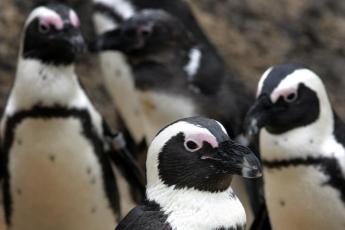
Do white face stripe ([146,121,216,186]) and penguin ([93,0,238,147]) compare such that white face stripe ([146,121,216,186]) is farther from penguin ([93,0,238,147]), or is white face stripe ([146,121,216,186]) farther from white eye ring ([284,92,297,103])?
penguin ([93,0,238,147])

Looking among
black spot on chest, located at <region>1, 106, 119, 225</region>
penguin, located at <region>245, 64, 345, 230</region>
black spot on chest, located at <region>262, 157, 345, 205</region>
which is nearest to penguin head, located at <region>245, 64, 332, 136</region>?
penguin, located at <region>245, 64, 345, 230</region>

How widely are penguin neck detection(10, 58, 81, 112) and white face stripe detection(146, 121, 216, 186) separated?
1387 millimetres

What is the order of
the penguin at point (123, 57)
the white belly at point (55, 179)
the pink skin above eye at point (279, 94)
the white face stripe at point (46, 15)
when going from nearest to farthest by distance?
the pink skin above eye at point (279, 94) < the white belly at point (55, 179) < the white face stripe at point (46, 15) < the penguin at point (123, 57)

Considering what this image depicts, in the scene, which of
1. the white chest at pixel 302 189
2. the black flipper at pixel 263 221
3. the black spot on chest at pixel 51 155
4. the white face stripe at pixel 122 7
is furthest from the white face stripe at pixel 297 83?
the white face stripe at pixel 122 7

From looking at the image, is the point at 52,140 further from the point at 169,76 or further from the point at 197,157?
the point at 197,157

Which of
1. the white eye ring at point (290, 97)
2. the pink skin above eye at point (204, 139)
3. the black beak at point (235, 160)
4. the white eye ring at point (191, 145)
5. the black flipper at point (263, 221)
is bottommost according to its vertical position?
the black flipper at point (263, 221)

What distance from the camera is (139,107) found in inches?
245

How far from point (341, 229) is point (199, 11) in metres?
3.50

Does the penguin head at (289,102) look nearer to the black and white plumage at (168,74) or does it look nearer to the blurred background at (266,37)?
the black and white plumage at (168,74)

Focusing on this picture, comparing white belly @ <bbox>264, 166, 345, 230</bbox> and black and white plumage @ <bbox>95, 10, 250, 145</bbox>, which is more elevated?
black and white plumage @ <bbox>95, 10, 250, 145</bbox>

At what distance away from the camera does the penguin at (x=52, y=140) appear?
16.8 feet

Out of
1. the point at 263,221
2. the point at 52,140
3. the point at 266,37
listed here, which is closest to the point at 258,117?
the point at 263,221

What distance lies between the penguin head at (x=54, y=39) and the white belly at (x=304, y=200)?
1.10 m

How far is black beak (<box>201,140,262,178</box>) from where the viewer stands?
3.68 meters
